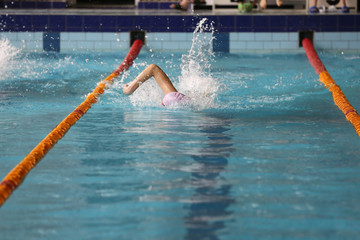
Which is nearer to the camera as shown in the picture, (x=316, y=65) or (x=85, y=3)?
(x=316, y=65)

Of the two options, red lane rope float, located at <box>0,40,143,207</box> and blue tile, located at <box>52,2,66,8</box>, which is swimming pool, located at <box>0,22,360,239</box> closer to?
red lane rope float, located at <box>0,40,143,207</box>

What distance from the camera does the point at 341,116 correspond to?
15.2 ft

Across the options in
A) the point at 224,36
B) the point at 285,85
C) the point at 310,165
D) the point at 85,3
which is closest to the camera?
the point at 310,165

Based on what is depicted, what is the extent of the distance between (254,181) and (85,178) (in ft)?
2.42

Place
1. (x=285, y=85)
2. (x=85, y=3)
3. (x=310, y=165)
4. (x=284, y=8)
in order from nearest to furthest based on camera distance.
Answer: (x=310, y=165) < (x=285, y=85) < (x=284, y=8) < (x=85, y=3)

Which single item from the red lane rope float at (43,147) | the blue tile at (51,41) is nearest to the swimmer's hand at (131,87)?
the red lane rope float at (43,147)

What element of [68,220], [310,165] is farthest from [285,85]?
[68,220]

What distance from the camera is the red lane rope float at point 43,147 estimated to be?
2.74m

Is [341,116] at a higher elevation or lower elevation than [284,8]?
lower

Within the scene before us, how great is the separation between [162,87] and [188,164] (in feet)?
6.24

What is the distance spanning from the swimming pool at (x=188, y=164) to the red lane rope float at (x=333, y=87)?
0.07 metres

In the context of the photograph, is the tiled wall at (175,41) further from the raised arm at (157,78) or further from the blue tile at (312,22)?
the raised arm at (157,78)

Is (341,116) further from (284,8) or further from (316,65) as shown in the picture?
(284,8)

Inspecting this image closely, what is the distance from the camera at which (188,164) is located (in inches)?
127
